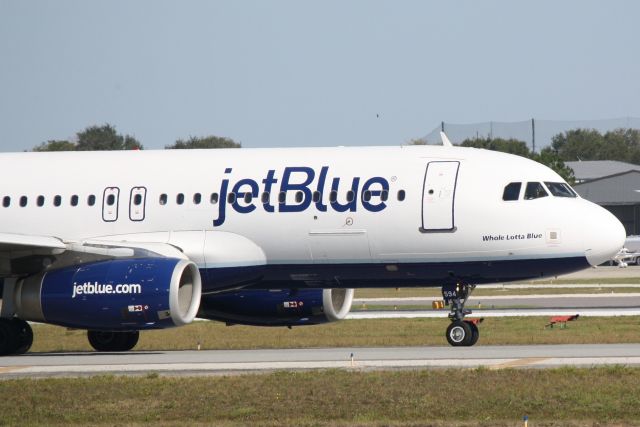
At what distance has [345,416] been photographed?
18750 millimetres

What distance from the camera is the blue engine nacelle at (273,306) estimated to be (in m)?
31.8

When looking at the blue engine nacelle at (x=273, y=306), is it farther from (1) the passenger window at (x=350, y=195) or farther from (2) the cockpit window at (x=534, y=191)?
(2) the cockpit window at (x=534, y=191)

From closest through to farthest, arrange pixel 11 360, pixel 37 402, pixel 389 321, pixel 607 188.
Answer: pixel 37 402
pixel 11 360
pixel 389 321
pixel 607 188

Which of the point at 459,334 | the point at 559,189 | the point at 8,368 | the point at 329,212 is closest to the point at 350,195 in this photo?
the point at 329,212

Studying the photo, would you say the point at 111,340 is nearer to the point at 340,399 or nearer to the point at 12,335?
the point at 12,335

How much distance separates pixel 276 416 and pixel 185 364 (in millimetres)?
6778

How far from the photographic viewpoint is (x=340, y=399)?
19906 millimetres

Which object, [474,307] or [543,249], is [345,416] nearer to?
[543,249]

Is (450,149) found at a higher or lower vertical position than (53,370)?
higher

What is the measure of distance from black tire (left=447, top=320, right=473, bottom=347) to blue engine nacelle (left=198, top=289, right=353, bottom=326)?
13.1 ft

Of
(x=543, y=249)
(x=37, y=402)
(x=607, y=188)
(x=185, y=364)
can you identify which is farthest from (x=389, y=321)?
(x=607, y=188)

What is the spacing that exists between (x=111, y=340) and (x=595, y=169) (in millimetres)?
136369

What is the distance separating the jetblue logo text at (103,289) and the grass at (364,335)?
4672 mm

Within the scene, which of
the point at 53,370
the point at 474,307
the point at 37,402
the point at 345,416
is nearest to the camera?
the point at 345,416
